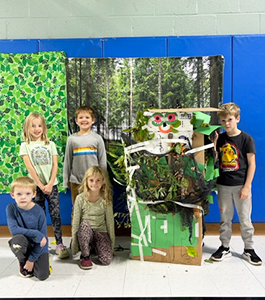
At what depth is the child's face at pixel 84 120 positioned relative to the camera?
2.99 metres

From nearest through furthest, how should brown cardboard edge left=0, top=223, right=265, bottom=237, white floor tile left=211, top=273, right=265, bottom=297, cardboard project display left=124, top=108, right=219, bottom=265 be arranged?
1. white floor tile left=211, top=273, right=265, bottom=297
2. cardboard project display left=124, top=108, right=219, bottom=265
3. brown cardboard edge left=0, top=223, right=265, bottom=237

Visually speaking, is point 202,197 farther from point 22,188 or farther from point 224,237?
point 22,188

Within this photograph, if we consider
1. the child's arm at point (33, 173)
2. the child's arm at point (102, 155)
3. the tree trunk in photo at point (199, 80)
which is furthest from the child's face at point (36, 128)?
the tree trunk in photo at point (199, 80)

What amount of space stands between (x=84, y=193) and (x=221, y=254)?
1.18 meters

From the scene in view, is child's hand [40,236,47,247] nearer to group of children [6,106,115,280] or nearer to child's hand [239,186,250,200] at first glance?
group of children [6,106,115,280]

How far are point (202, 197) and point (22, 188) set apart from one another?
127 centimetres

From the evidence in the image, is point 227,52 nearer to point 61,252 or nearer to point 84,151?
point 84,151

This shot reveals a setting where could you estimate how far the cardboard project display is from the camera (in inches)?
96.7

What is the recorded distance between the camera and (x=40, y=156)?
280 cm

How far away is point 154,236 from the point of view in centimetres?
258

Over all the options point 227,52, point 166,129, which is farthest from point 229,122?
point 227,52

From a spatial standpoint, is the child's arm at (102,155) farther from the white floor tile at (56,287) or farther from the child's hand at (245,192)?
the child's hand at (245,192)

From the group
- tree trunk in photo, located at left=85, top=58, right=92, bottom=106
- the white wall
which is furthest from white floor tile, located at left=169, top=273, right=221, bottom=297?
the white wall

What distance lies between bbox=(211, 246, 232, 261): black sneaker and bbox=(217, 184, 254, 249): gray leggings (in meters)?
0.04
